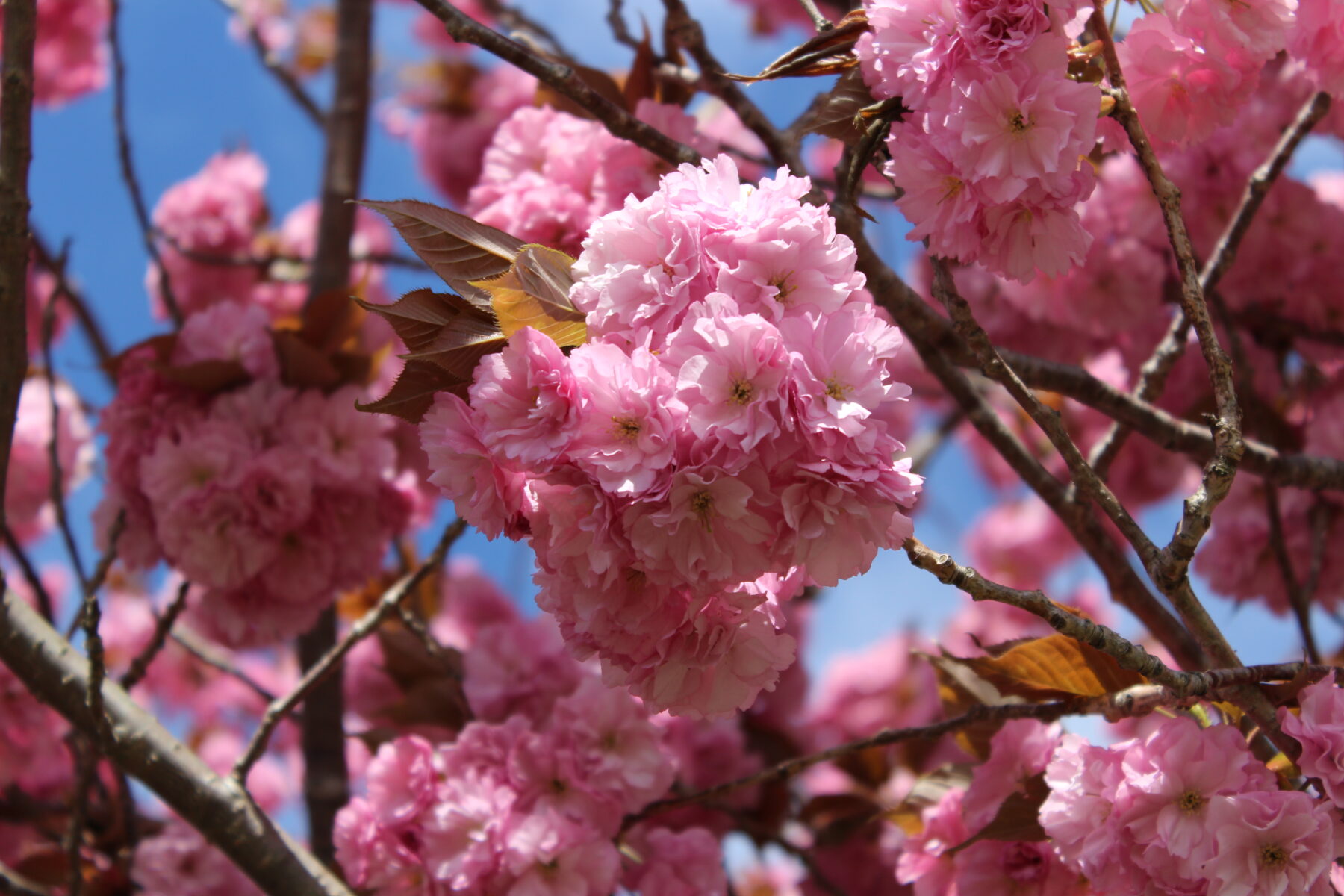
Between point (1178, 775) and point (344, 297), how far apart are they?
1512 mm

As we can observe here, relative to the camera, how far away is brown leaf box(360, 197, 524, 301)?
1068 mm

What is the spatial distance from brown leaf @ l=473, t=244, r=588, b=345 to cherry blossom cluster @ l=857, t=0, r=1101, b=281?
392 millimetres

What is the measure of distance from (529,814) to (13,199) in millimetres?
1100

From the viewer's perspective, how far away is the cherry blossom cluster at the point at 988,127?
109 centimetres

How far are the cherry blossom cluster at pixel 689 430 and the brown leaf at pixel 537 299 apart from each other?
0.12 ft

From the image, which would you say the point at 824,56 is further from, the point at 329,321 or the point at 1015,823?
the point at 329,321

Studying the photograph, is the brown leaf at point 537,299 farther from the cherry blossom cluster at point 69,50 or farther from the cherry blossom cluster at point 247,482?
the cherry blossom cluster at point 69,50

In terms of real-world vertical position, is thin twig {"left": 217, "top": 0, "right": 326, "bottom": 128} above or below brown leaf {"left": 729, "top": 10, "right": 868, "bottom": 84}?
above

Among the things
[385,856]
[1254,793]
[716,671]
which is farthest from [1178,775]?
[385,856]

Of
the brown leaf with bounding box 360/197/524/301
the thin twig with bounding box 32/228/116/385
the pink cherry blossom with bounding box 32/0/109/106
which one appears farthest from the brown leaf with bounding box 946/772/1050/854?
the pink cherry blossom with bounding box 32/0/109/106

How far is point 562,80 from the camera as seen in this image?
1.39m

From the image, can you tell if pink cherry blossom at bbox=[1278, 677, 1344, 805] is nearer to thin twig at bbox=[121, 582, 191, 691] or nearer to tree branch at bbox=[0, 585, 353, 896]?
tree branch at bbox=[0, 585, 353, 896]

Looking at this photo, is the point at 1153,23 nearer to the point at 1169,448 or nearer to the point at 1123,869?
the point at 1169,448

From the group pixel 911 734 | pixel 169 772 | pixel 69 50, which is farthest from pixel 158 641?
pixel 69 50
